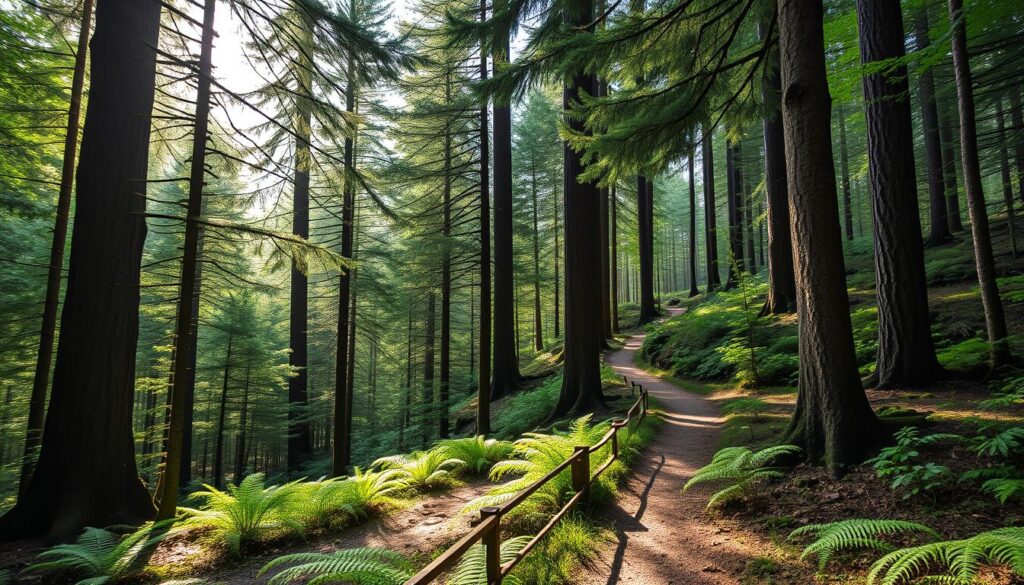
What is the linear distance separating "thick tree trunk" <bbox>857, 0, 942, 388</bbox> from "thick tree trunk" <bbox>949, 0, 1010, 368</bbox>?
2.06ft

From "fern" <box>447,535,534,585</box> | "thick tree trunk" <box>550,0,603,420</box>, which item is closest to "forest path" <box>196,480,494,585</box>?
"fern" <box>447,535,534,585</box>

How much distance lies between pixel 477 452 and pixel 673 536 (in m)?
3.80

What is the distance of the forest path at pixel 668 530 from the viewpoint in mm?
3299

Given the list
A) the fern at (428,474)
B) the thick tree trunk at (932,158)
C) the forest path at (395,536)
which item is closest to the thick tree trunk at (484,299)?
the fern at (428,474)

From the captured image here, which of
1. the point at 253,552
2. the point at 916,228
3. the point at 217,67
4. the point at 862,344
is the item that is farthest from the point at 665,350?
the point at 217,67

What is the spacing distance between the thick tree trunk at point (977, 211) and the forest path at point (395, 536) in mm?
7766

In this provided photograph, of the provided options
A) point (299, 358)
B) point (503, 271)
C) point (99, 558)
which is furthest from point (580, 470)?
point (299, 358)

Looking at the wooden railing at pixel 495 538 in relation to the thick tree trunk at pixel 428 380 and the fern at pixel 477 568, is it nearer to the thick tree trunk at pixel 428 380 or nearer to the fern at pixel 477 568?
the fern at pixel 477 568

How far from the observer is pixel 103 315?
5.18 metres

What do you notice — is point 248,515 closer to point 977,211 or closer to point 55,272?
point 55,272

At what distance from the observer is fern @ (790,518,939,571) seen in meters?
2.77

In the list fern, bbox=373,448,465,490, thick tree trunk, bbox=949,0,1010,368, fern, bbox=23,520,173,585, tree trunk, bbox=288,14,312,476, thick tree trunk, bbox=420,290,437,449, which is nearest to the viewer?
fern, bbox=23,520,173,585

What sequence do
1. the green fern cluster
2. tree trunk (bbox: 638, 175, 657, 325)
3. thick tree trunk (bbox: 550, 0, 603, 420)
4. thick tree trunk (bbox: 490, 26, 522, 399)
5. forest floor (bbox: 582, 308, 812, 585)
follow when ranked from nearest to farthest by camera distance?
forest floor (bbox: 582, 308, 812, 585) < the green fern cluster < thick tree trunk (bbox: 550, 0, 603, 420) < thick tree trunk (bbox: 490, 26, 522, 399) < tree trunk (bbox: 638, 175, 657, 325)

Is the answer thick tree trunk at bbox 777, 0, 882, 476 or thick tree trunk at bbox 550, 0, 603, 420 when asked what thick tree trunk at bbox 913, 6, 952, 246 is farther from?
thick tree trunk at bbox 777, 0, 882, 476
